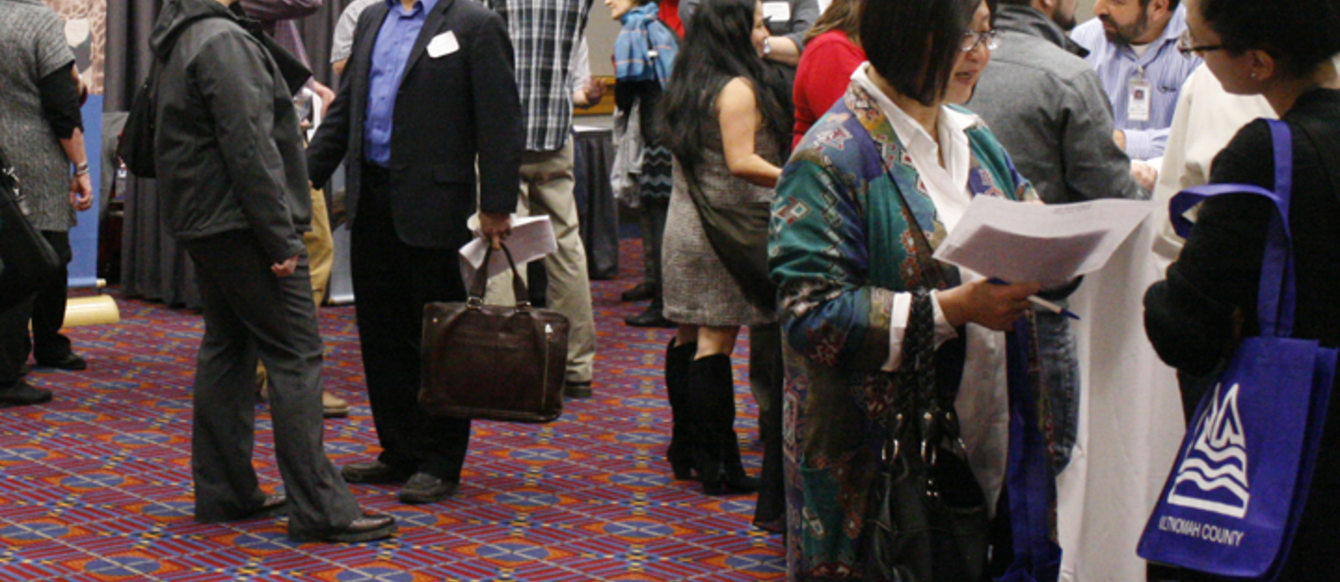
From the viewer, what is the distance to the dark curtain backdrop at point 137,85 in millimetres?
7789

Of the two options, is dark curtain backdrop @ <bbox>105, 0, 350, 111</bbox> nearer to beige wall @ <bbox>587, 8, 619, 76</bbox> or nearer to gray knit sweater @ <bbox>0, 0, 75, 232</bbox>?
gray knit sweater @ <bbox>0, 0, 75, 232</bbox>

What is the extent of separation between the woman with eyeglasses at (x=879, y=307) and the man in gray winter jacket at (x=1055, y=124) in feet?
3.00

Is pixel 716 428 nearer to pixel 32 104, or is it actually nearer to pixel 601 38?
pixel 32 104

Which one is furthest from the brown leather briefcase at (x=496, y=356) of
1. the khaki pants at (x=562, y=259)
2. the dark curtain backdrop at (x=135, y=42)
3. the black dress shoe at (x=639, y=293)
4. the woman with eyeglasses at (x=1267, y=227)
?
the dark curtain backdrop at (x=135, y=42)

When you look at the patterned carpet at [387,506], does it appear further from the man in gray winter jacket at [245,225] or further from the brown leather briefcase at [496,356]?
the brown leather briefcase at [496,356]

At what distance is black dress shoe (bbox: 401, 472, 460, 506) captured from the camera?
13.3ft

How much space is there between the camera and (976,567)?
193 centimetres

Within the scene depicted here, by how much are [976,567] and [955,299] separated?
33cm

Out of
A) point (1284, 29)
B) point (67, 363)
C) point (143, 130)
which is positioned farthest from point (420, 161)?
point (67, 363)

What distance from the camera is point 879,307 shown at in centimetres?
192

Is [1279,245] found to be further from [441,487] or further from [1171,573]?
[441,487]

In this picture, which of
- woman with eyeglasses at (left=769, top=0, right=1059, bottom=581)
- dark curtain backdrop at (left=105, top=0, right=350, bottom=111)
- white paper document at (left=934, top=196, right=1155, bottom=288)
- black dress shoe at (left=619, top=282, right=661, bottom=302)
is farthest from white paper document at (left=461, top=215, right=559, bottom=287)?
dark curtain backdrop at (left=105, top=0, right=350, bottom=111)

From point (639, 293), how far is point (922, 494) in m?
6.13

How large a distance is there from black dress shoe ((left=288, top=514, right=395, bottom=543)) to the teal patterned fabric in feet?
6.24
